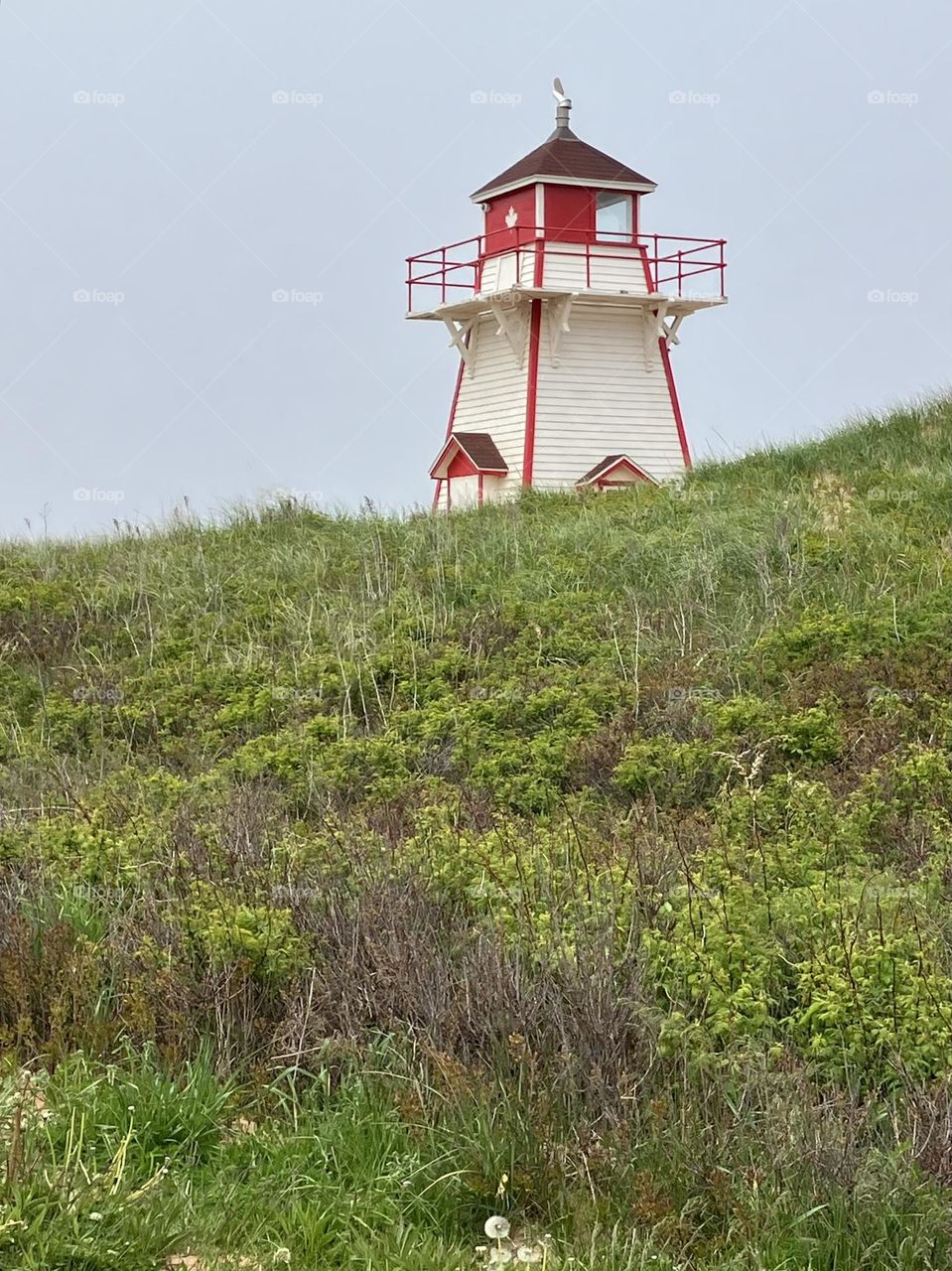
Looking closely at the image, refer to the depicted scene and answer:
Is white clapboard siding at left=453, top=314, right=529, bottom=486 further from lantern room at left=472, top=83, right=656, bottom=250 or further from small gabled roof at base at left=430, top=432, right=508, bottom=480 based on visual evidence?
lantern room at left=472, top=83, right=656, bottom=250

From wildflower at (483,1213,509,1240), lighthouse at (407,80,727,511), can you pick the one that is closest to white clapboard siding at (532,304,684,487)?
lighthouse at (407,80,727,511)

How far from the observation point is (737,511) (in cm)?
1641

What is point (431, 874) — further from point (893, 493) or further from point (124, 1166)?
point (893, 493)

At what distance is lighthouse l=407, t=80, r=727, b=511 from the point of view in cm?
2672

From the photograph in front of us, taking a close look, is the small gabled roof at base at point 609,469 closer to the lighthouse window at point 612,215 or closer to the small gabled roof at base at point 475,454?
the small gabled roof at base at point 475,454

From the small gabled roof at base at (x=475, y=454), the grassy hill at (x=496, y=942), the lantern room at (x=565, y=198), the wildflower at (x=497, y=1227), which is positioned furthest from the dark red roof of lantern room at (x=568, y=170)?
the wildflower at (x=497, y=1227)

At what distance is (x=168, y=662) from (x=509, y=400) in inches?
599

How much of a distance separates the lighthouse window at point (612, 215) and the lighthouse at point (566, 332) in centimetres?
3

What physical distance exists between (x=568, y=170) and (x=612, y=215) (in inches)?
51.1

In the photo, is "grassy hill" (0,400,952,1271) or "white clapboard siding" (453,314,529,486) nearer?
"grassy hill" (0,400,952,1271)

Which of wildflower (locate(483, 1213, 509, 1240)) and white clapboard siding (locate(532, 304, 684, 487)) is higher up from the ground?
white clapboard siding (locate(532, 304, 684, 487))

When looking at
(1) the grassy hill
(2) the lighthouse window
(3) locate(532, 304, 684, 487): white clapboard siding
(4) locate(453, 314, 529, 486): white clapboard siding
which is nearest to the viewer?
(1) the grassy hill

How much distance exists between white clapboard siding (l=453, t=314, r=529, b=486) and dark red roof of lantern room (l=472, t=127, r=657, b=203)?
257cm

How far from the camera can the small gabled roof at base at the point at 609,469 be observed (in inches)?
1046
